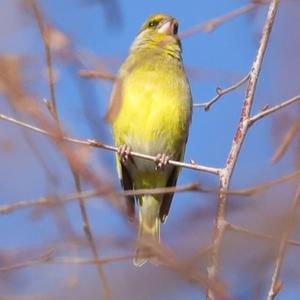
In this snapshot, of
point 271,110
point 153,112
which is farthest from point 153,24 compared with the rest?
point 271,110

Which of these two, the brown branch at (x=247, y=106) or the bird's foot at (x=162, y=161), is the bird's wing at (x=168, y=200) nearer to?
the bird's foot at (x=162, y=161)

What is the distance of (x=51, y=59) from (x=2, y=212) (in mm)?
394

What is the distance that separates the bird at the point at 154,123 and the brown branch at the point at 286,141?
8.45ft

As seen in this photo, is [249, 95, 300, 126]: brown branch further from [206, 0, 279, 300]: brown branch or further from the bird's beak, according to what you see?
the bird's beak

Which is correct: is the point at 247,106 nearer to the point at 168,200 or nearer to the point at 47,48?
the point at 47,48

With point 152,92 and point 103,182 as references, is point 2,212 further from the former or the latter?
point 152,92

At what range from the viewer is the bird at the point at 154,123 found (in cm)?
470

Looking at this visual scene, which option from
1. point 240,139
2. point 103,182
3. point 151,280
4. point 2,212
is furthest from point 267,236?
point 240,139

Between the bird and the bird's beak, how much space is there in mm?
168

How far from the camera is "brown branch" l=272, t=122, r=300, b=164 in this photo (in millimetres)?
1681

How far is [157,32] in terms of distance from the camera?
5.43 metres

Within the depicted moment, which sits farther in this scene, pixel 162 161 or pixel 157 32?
pixel 157 32

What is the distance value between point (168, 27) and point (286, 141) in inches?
148

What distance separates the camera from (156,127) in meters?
4.71
